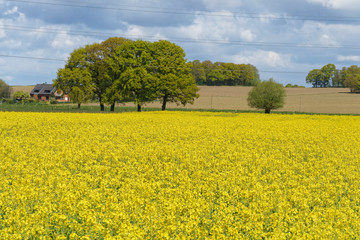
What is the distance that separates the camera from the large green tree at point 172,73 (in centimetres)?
5712

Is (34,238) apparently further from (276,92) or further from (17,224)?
(276,92)

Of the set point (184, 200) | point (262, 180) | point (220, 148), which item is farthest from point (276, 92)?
point (184, 200)

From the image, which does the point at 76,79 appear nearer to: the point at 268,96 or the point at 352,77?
the point at 268,96

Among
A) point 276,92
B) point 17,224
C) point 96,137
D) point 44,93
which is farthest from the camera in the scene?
point 44,93

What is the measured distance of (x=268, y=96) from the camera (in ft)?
197

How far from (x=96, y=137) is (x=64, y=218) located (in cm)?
1467

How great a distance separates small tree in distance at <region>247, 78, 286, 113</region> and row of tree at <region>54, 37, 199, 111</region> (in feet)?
37.2

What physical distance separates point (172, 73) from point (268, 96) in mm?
17744

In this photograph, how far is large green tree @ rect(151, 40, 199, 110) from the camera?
187ft

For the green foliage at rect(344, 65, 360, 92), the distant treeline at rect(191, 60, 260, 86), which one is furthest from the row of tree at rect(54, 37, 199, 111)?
the distant treeline at rect(191, 60, 260, 86)

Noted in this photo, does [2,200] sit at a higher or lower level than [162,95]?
lower

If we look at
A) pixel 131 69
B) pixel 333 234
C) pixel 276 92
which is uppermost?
pixel 131 69

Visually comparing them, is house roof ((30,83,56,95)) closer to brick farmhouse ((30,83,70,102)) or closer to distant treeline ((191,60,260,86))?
brick farmhouse ((30,83,70,102))

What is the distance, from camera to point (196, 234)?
6.54m
